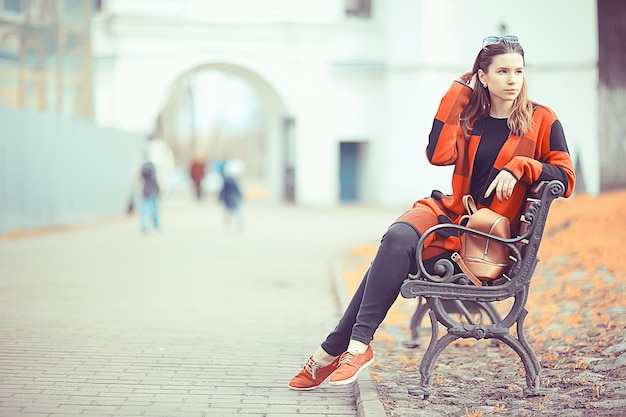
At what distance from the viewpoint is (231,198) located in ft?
66.3

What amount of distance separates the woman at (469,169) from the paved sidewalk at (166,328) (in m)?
0.29

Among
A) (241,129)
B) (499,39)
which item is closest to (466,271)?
(499,39)

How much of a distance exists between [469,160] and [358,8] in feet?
92.4

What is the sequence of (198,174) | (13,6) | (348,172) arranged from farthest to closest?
(198,174) < (348,172) < (13,6)

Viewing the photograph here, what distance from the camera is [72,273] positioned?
35.2 feet

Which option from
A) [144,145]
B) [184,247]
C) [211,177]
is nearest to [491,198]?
[184,247]

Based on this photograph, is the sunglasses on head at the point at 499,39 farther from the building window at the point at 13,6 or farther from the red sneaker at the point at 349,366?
the building window at the point at 13,6

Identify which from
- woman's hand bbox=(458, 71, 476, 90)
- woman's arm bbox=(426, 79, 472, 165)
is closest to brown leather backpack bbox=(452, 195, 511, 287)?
woman's arm bbox=(426, 79, 472, 165)

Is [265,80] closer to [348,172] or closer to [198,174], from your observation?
[348,172]

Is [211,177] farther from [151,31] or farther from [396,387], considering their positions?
[396,387]

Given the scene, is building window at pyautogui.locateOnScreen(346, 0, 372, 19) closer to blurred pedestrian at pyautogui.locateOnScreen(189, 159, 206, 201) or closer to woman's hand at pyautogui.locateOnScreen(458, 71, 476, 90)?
blurred pedestrian at pyautogui.locateOnScreen(189, 159, 206, 201)

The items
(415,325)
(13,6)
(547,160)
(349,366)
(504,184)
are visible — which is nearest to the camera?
(504,184)

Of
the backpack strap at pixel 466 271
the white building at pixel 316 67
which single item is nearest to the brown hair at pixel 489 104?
the backpack strap at pixel 466 271

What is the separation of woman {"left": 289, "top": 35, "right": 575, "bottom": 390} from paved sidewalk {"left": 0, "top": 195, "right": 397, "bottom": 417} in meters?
0.29
